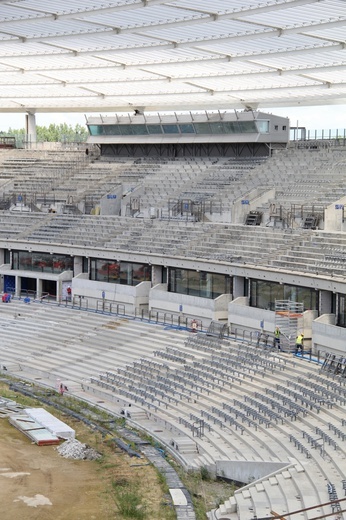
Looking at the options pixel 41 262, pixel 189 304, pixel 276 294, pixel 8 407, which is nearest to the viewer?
pixel 8 407

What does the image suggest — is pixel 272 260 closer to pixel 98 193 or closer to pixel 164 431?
pixel 164 431

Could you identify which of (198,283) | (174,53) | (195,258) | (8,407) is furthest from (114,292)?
(8,407)

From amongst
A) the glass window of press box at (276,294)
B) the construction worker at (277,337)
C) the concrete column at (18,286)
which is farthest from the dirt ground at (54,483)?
the concrete column at (18,286)

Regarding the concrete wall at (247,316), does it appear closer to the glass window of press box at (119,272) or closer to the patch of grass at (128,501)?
the glass window of press box at (119,272)

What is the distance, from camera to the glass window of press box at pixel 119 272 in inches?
1956

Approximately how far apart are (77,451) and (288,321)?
11.8m

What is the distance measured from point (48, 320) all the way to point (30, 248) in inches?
291

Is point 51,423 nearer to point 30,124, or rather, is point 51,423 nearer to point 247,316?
point 247,316

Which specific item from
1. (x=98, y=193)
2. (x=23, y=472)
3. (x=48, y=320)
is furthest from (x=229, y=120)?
(x=23, y=472)

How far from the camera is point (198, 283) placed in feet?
151

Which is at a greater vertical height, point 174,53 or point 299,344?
point 174,53

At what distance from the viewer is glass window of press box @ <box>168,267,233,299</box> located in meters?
44.9

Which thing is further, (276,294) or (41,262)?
(41,262)

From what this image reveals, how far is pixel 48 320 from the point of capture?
48.7 metres
